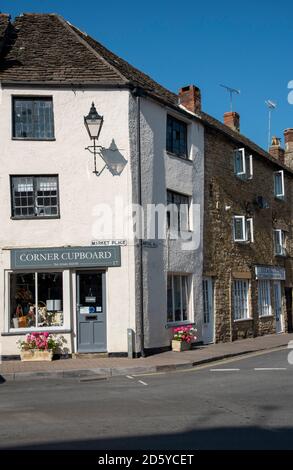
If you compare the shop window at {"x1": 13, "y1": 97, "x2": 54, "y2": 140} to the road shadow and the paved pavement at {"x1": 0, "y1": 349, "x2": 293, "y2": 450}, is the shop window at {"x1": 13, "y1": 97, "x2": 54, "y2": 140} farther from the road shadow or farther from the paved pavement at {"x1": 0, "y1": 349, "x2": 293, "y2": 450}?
the road shadow

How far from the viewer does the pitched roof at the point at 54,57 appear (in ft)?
53.7

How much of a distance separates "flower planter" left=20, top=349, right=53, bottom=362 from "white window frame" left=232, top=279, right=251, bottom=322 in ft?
27.9

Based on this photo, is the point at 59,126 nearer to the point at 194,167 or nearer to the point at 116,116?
the point at 116,116

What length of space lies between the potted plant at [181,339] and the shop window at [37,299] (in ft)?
11.8

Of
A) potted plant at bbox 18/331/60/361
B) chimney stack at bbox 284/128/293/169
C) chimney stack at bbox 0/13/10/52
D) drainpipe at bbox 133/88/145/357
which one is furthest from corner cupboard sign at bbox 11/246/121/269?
chimney stack at bbox 284/128/293/169

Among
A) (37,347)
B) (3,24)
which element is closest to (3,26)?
(3,24)

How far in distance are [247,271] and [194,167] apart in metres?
5.52

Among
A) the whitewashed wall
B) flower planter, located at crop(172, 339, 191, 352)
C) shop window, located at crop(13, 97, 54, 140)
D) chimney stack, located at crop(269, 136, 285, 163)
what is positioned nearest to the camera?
the whitewashed wall

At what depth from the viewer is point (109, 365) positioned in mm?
14203

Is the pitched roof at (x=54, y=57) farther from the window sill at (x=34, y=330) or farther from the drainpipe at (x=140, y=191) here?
the window sill at (x=34, y=330)

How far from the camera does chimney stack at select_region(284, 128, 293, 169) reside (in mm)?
31688

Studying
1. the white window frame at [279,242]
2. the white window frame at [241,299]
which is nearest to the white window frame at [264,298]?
the white window frame at [241,299]

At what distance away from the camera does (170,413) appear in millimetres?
8219
